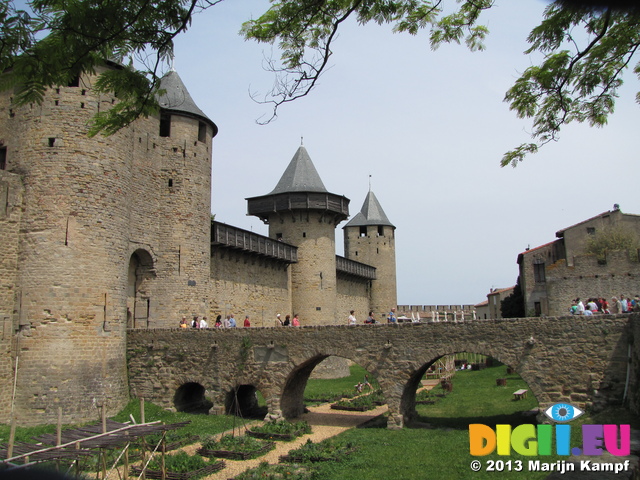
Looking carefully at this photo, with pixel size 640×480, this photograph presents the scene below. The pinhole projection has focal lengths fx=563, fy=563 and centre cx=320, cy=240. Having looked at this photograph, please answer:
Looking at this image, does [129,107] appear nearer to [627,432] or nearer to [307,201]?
[627,432]

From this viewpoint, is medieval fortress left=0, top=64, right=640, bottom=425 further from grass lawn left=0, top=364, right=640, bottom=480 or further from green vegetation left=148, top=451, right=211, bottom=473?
green vegetation left=148, top=451, right=211, bottom=473

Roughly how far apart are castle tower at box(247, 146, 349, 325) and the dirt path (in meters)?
9.75

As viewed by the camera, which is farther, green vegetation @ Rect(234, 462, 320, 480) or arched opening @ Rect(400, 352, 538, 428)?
arched opening @ Rect(400, 352, 538, 428)

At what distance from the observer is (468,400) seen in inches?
884

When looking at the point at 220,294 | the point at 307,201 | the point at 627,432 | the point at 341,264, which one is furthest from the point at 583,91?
the point at 341,264

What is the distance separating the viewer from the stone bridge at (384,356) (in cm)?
1598

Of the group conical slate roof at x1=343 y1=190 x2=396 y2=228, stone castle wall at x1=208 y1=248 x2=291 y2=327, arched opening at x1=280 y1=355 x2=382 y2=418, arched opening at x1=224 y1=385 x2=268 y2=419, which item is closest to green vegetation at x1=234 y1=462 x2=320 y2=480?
arched opening at x1=280 y1=355 x2=382 y2=418

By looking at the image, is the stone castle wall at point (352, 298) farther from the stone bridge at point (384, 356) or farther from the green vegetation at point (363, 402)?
the stone bridge at point (384, 356)

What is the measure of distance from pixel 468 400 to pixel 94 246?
50.0 ft

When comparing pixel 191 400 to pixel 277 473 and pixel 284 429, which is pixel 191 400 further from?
pixel 277 473

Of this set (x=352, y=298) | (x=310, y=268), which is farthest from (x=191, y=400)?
(x=352, y=298)

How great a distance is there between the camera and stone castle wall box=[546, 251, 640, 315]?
29.0 metres

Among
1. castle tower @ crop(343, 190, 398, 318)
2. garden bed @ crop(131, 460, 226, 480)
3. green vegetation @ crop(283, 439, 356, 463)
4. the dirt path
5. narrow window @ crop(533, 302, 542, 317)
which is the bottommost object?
the dirt path

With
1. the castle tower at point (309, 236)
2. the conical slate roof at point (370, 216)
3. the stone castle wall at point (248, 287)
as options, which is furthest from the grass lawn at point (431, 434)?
the conical slate roof at point (370, 216)
